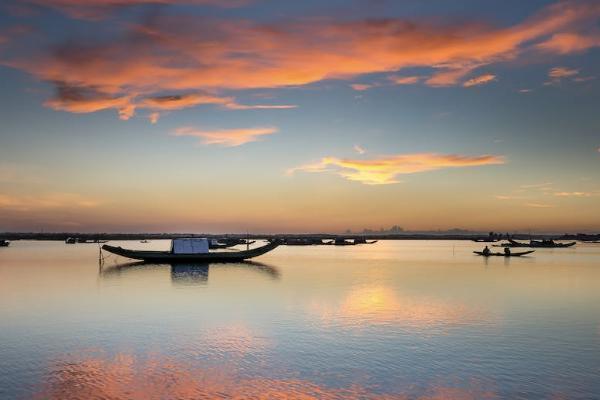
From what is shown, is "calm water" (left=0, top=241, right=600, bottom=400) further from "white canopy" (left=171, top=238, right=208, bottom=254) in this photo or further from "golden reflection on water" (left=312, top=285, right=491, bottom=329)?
"white canopy" (left=171, top=238, right=208, bottom=254)

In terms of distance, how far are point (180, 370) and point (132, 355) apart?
8.48 feet

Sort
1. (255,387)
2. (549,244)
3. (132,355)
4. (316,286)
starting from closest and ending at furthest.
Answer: (255,387), (132,355), (316,286), (549,244)

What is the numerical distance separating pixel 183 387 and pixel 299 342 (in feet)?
19.2

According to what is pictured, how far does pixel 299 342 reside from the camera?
17609 mm

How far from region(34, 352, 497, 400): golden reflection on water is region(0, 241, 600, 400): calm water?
0.17 feet

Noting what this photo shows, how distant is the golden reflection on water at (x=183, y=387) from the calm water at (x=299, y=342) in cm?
5

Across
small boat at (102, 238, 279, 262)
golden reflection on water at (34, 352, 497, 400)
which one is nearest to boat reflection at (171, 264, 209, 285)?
small boat at (102, 238, 279, 262)

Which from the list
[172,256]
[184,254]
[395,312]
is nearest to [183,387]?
[395,312]

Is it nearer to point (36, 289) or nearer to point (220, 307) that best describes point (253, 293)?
point (220, 307)

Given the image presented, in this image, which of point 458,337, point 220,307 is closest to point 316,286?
point 220,307

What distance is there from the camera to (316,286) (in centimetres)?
3512

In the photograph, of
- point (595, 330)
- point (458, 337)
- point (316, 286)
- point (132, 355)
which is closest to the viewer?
point (132, 355)

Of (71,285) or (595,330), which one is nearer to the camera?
(595,330)

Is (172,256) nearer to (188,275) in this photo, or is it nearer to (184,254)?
(184,254)
